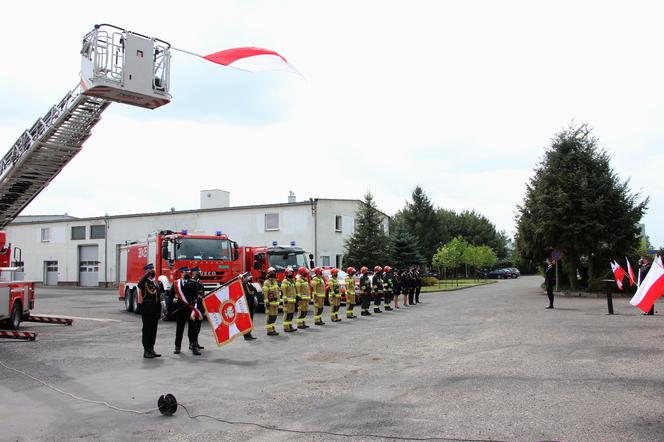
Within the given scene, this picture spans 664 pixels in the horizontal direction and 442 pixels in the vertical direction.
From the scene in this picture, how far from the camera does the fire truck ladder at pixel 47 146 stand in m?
12.1

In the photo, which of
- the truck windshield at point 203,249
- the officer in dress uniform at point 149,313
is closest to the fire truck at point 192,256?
the truck windshield at point 203,249

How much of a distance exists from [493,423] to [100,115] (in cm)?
1029

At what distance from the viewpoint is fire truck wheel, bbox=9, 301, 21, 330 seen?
51.4 feet

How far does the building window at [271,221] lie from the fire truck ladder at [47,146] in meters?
28.7

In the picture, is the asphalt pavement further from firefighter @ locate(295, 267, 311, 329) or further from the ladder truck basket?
the ladder truck basket

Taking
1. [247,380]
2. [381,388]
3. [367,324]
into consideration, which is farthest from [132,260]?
[381,388]

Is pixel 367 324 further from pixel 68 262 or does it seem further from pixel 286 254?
pixel 68 262

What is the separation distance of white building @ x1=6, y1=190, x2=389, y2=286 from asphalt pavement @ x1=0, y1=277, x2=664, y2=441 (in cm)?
2729

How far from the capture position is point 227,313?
1149 cm

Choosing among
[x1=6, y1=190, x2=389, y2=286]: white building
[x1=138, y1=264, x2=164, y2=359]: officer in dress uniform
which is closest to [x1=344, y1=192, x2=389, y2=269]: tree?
[x1=6, y1=190, x2=389, y2=286]: white building

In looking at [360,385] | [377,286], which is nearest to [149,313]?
[360,385]

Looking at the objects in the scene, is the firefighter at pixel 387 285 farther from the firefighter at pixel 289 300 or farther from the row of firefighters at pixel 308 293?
the firefighter at pixel 289 300

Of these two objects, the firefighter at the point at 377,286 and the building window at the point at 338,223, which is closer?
the firefighter at the point at 377,286

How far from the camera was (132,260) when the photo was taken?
22.8 meters
